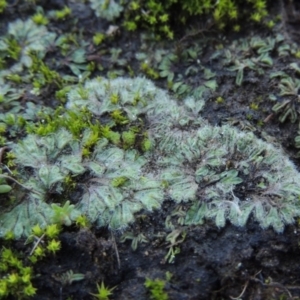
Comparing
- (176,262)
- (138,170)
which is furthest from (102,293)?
(138,170)

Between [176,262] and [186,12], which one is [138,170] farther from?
[186,12]

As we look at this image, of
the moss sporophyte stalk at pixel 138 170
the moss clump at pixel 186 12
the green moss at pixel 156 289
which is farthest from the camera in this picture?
the moss clump at pixel 186 12

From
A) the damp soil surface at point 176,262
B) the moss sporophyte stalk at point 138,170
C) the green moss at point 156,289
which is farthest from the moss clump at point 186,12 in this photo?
the green moss at point 156,289

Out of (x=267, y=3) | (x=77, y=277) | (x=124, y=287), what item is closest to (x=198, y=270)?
(x=124, y=287)

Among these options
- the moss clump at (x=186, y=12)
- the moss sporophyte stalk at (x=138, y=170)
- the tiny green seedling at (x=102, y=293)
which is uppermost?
the moss clump at (x=186, y=12)

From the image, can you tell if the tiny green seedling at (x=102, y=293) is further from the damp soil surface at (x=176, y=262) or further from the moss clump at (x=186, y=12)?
the moss clump at (x=186, y=12)

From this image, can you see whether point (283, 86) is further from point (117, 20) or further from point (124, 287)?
point (124, 287)

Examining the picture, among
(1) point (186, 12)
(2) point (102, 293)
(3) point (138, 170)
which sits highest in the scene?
(1) point (186, 12)

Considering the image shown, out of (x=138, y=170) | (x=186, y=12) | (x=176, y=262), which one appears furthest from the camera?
(x=186, y=12)

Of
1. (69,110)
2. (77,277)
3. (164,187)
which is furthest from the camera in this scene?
(69,110)
